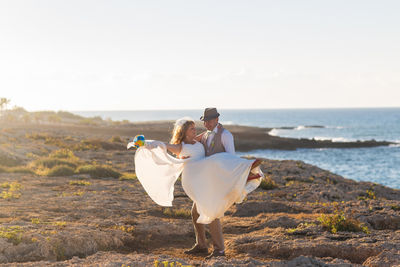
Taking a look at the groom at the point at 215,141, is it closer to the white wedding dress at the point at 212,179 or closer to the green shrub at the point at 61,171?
the white wedding dress at the point at 212,179

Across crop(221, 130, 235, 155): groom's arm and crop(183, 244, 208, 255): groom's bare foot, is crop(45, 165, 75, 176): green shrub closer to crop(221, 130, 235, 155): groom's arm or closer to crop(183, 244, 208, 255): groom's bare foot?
crop(183, 244, 208, 255): groom's bare foot

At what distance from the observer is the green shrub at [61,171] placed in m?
19.2

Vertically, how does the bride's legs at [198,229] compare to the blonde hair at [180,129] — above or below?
below

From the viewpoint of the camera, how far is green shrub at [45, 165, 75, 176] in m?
19.2

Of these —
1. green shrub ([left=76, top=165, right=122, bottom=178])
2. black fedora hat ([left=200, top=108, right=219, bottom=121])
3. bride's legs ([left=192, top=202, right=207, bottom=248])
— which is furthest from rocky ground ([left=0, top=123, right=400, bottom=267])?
black fedora hat ([left=200, top=108, right=219, bottom=121])

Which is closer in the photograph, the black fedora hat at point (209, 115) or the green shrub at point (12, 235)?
the black fedora hat at point (209, 115)

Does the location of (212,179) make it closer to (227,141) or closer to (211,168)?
(211,168)

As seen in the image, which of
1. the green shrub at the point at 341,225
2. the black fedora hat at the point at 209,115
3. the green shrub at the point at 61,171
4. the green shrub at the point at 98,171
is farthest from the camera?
the green shrub at the point at 98,171

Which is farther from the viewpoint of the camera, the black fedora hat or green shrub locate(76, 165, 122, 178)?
green shrub locate(76, 165, 122, 178)

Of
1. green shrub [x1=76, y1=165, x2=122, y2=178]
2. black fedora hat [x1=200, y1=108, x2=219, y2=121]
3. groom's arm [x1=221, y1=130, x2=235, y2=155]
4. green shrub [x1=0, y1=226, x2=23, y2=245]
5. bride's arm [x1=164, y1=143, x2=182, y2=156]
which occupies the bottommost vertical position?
green shrub [x1=76, y1=165, x2=122, y2=178]

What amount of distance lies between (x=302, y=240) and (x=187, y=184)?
9.57 ft

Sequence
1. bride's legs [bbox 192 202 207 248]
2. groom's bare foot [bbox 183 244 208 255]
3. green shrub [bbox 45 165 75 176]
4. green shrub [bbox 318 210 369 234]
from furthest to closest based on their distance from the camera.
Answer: green shrub [bbox 45 165 75 176]
green shrub [bbox 318 210 369 234]
groom's bare foot [bbox 183 244 208 255]
bride's legs [bbox 192 202 207 248]

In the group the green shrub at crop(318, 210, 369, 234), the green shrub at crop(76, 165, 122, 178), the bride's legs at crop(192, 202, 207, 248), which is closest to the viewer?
the bride's legs at crop(192, 202, 207, 248)

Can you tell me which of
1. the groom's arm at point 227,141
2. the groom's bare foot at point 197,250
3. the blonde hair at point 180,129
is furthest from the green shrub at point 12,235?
the groom's arm at point 227,141
